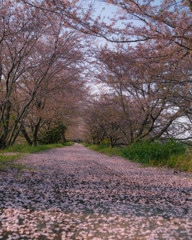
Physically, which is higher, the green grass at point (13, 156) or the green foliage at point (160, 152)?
the green foliage at point (160, 152)

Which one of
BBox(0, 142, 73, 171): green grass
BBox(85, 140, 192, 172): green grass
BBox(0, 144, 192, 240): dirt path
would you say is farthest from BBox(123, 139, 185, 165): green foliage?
BBox(0, 142, 73, 171): green grass

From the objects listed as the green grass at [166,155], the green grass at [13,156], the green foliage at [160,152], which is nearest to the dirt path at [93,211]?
the green grass at [13,156]

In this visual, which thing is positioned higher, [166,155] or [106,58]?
[106,58]

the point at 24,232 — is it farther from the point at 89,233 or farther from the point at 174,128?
the point at 174,128

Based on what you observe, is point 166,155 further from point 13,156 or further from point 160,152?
point 13,156

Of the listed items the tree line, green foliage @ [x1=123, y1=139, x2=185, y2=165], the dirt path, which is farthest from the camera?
green foliage @ [x1=123, y1=139, x2=185, y2=165]

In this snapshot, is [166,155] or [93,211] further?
[166,155]

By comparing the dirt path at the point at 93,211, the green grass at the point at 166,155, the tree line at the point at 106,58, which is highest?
the tree line at the point at 106,58

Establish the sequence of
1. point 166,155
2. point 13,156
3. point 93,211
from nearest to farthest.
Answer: point 93,211
point 166,155
point 13,156

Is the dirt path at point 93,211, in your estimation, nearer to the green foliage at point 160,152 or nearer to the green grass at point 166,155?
the green grass at point 166,155

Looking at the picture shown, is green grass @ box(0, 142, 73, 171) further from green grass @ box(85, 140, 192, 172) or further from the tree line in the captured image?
green grass @ box(85, 140, 192, 172)

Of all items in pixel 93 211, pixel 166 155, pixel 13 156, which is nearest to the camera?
pixel 93 211

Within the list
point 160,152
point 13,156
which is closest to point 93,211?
point 160,152

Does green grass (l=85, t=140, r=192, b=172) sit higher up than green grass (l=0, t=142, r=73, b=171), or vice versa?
green grass (l=85, t=140, r=192, b=172)
